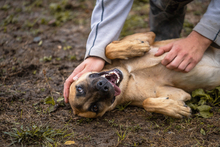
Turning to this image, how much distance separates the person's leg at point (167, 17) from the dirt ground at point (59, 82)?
0.95 meters

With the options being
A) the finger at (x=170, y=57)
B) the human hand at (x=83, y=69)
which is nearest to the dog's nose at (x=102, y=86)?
the human hand at (x=83, y=69)

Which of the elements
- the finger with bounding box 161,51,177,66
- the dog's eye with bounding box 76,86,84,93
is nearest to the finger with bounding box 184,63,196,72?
the finger with bounding box 161,51,177,66

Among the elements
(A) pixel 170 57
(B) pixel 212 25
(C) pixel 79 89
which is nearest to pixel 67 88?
(C) pixel 79 89

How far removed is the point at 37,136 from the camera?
91.4 inches

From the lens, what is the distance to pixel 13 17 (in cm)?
546

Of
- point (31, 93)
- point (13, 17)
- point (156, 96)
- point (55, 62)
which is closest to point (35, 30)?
point (13, 17)

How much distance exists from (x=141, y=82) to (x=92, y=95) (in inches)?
30.1

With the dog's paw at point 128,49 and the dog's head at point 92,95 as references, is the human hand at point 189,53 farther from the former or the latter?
the dog's head at point 92,95

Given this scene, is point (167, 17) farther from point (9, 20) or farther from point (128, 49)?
point (9, 20)

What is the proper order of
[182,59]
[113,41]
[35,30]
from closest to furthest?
[182,59] → [113,41] → [35,30]

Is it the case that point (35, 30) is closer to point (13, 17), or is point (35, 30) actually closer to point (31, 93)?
point (13, 17)

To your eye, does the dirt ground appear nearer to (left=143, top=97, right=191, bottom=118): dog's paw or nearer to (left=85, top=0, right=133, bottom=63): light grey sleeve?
(left=143, top=97, right=191, bottom=118): dog's paw

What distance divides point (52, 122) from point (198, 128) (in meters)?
1.80

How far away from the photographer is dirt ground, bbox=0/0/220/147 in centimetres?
236
